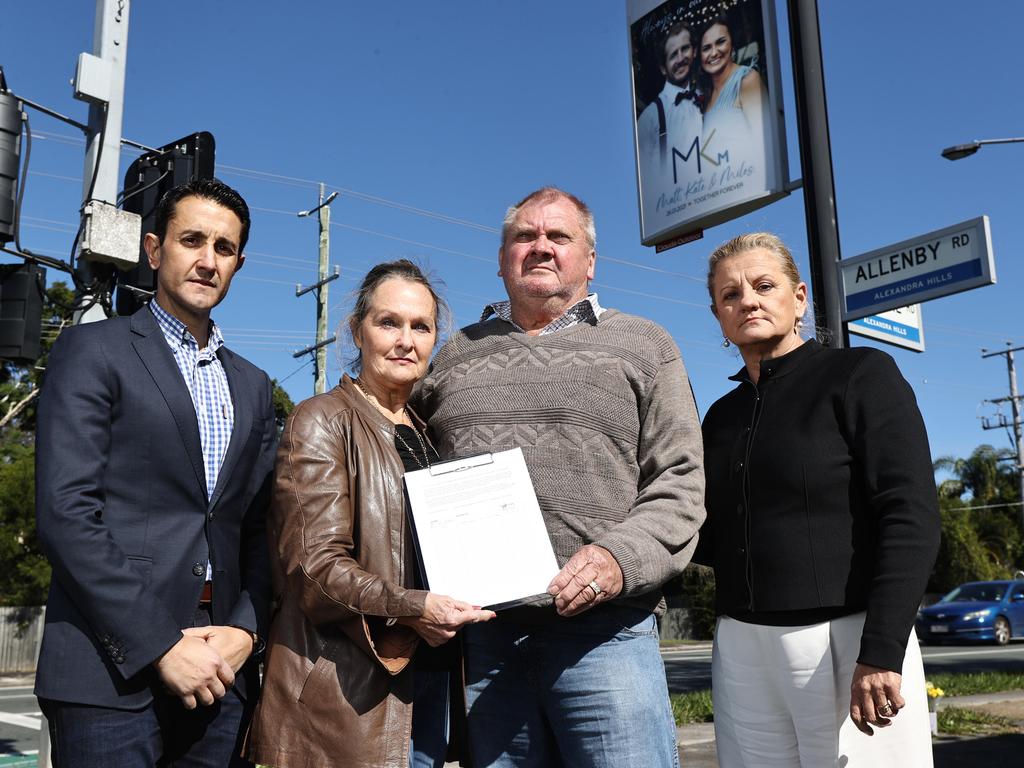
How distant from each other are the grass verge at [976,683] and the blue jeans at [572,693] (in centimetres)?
858

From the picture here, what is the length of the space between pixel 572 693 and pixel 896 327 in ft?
11.6

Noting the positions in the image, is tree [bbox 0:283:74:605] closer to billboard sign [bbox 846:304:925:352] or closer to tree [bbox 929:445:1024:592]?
billboard sign [bbox 846:304:925:352]

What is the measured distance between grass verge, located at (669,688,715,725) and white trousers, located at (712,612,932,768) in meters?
5.32

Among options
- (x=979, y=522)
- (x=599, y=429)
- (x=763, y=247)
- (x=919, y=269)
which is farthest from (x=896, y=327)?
(x=979, y=522)

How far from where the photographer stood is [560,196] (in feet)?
9.55

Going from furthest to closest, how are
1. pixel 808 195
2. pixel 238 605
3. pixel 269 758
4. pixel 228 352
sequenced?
pixel 808 195 < pixel 228 352 < pixel 238 605 < pixel 269 758

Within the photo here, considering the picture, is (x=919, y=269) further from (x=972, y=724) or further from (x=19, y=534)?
(x=19, y=534)

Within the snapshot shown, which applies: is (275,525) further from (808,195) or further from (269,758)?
(808,195)

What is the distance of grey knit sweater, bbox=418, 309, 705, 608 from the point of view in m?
2.46

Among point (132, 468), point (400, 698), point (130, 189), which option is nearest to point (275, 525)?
point (132, 468)

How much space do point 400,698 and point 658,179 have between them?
524 centimetres

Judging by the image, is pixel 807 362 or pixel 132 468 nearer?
pixel 132 468

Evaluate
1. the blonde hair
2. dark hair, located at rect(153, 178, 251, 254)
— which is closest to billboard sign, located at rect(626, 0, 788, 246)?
the blonde hair

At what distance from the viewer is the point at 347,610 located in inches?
88.8
